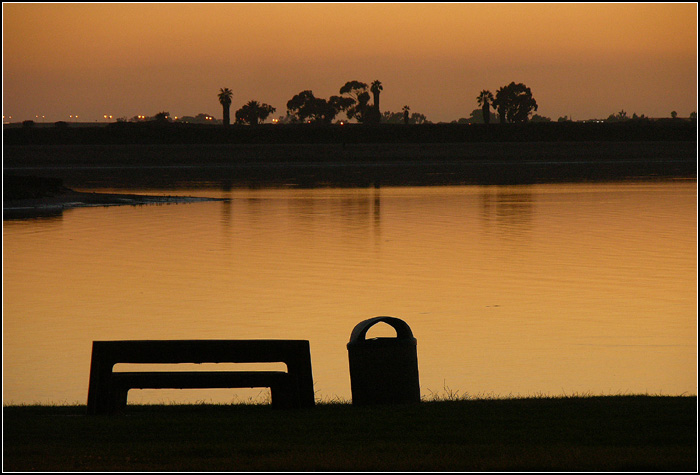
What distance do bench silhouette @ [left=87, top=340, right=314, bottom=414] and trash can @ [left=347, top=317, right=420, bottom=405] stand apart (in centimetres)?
53

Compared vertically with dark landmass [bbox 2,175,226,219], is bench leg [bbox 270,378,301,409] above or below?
above

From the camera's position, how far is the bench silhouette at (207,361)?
31.1 ft

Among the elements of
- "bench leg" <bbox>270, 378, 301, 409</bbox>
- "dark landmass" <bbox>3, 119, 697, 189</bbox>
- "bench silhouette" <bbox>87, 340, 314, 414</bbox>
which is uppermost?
"bench silhouette" <bbox>87, 340, 314, 414</bbox>

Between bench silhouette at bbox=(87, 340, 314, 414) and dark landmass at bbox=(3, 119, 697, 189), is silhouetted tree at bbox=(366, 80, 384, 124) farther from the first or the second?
bench silhouette at bbox=(87, 340, 314, 414)

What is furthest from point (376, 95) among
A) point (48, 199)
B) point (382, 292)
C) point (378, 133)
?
point (382, 292)

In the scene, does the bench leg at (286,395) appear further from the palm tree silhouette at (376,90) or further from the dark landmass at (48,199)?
the palm tree silhouette at (376,90)

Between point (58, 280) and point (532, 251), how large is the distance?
1113 centimetres

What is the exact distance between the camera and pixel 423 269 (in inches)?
Result: 900

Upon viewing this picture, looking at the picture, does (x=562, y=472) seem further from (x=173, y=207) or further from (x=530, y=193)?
(x=530, y=193)

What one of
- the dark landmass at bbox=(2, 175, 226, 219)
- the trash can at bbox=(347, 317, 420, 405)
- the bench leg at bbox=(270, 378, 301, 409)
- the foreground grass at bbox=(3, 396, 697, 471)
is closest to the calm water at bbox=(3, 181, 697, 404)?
the trash can at bbox=(347, 317, 420, 405)

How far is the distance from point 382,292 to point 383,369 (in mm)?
9623

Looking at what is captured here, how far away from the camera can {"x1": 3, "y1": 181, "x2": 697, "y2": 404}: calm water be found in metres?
12.8

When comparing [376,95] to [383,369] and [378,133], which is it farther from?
[383,369]

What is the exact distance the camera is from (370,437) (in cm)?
802
